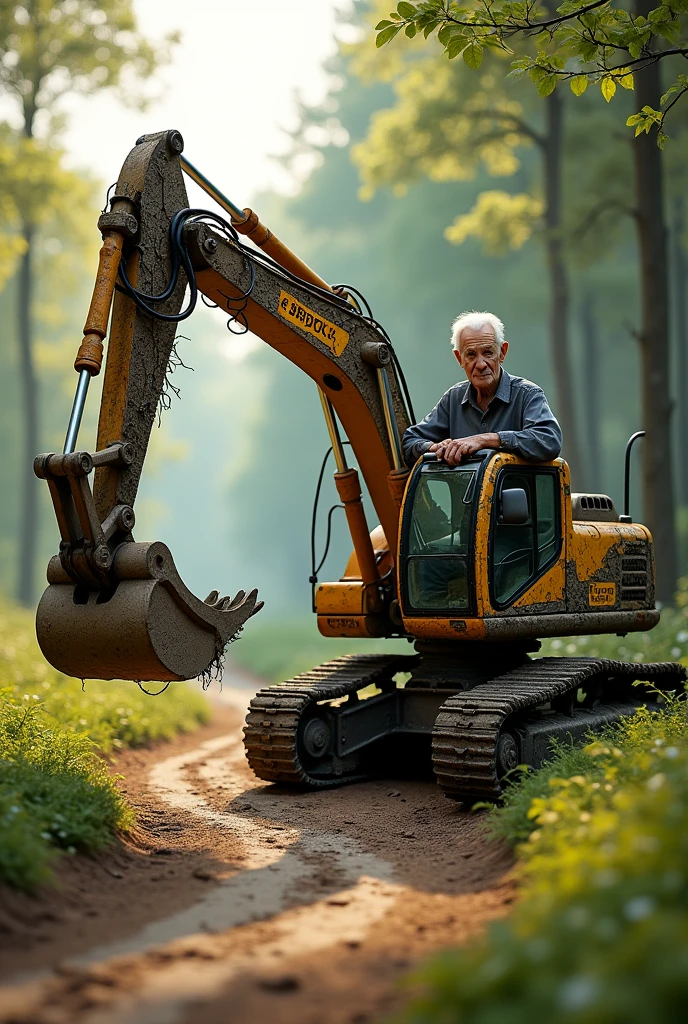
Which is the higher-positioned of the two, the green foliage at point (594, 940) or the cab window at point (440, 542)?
the cab window at point (440, 542)

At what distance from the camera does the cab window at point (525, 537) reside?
7617mm

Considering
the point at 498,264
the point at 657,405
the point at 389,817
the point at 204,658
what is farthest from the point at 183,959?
the point at 498,264

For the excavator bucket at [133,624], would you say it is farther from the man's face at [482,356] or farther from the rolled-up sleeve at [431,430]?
the man's face at [482,356]

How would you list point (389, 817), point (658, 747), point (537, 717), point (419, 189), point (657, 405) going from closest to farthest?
point (658, 747) → point (389, 817) → point (537, 717) → point (657, 405) → point (419, 189)

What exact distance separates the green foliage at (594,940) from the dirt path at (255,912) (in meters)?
0.45

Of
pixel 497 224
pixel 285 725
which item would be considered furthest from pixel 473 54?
pixel 497 224

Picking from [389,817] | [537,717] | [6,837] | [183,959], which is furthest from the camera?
[537,717]

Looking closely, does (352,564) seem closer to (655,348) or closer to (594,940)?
(594,940)

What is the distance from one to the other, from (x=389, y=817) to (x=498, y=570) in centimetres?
181

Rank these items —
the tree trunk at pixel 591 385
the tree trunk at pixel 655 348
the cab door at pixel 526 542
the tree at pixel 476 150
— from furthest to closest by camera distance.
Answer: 1. the tree trunk at pixel 591 385
2. the tree at pixel 476 150
3. the tree trunk at pixel 655 348
4. the cab door at pixel 526 542

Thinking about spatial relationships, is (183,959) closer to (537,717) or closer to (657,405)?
(537,717)

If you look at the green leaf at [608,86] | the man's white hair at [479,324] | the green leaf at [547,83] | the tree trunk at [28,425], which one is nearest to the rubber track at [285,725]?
the man's white hair at [479,324]

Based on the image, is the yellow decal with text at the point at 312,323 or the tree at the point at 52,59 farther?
the tree at the point at 52,59

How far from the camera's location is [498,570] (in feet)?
25.1
